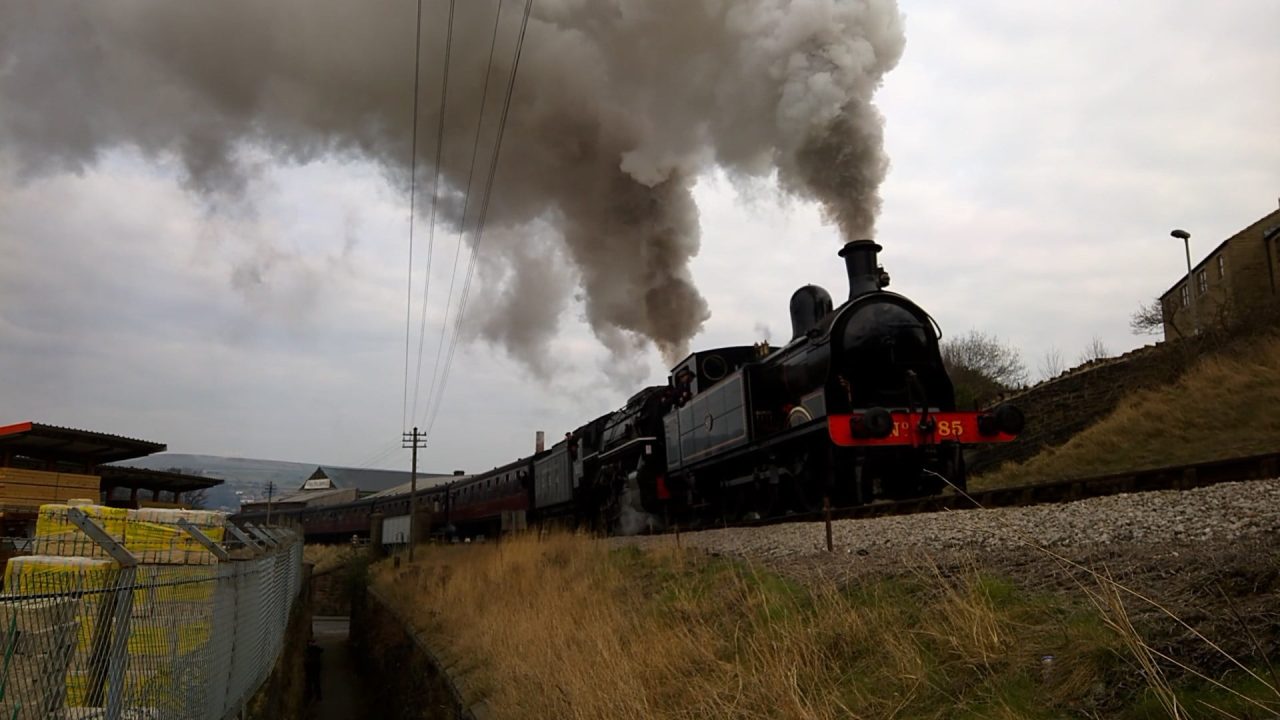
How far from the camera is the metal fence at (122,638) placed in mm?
2746

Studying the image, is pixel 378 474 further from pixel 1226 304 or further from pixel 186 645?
pixel 186 645

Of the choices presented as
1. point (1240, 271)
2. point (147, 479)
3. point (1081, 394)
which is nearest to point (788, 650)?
point (1081, 394)

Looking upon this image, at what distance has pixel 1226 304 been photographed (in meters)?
21.2

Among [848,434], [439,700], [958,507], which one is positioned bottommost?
[439,700]

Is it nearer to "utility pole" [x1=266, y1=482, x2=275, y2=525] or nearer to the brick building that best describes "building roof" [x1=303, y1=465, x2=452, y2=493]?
"utility pole" [x1=266, y1=482, x2=275, y2=525]

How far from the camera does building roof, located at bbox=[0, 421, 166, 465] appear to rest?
49.7 feet

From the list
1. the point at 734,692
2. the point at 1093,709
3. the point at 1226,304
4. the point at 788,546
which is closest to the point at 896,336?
the point at 788,546

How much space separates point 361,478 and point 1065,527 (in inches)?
4148

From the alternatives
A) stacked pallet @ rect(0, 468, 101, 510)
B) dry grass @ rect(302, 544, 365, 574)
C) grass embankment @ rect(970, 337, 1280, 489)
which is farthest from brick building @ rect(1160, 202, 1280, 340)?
dry grass @ rect(302, 544, 365, 574)

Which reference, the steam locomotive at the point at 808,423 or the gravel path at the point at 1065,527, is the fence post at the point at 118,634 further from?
the steam locomotive at the point at 808,423

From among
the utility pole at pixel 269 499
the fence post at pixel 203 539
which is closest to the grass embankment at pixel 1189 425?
the fence post at pixel 203 539

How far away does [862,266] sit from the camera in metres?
12.0

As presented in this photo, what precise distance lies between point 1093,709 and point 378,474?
366ft

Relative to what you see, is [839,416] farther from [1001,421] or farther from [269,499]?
[269,499]
